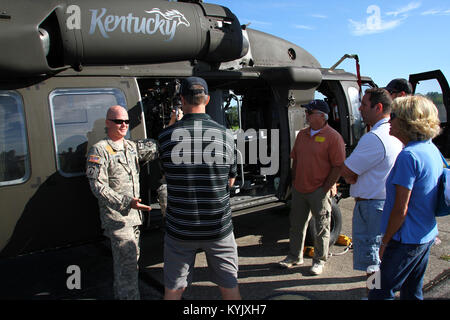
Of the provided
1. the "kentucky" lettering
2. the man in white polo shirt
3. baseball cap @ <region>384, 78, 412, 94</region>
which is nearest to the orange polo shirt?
the man in white polo shirt

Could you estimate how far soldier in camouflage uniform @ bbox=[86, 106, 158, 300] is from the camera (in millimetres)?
2902

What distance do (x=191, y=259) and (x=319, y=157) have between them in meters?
1.94

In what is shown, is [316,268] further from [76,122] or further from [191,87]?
[76,122]

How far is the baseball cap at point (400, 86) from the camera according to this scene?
3.70 metres

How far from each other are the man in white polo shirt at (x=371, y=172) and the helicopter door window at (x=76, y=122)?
7.84ft

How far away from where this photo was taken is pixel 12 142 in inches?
117

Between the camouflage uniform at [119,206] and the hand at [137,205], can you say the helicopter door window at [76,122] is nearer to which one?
the camouflage uniform at [119,206]

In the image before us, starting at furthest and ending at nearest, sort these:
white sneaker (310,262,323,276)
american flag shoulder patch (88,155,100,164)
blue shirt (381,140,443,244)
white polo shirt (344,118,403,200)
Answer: white sneaker (310,262,323,276) → american flag shoulder patch (88,155,100,164) → white polo shirt (344,118,403,200) → blue shirt (381,140,443,244)

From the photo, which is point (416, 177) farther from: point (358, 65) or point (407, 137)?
point (358, 65)

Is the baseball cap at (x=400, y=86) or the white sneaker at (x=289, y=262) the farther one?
the white sneaker at (x=289, y=262)

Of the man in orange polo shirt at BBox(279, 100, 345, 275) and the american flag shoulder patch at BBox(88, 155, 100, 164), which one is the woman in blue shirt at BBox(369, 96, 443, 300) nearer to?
the man in orange polo shirt at BBox(279, 100, 345, 275)

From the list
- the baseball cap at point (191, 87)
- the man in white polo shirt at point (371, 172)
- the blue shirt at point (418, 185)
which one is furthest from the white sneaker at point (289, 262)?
the baseball cap at point (191, 87)

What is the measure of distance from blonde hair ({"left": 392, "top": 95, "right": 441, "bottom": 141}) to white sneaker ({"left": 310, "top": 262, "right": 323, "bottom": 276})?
7.01 ft

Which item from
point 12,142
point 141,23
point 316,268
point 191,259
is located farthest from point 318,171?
point 12,142
